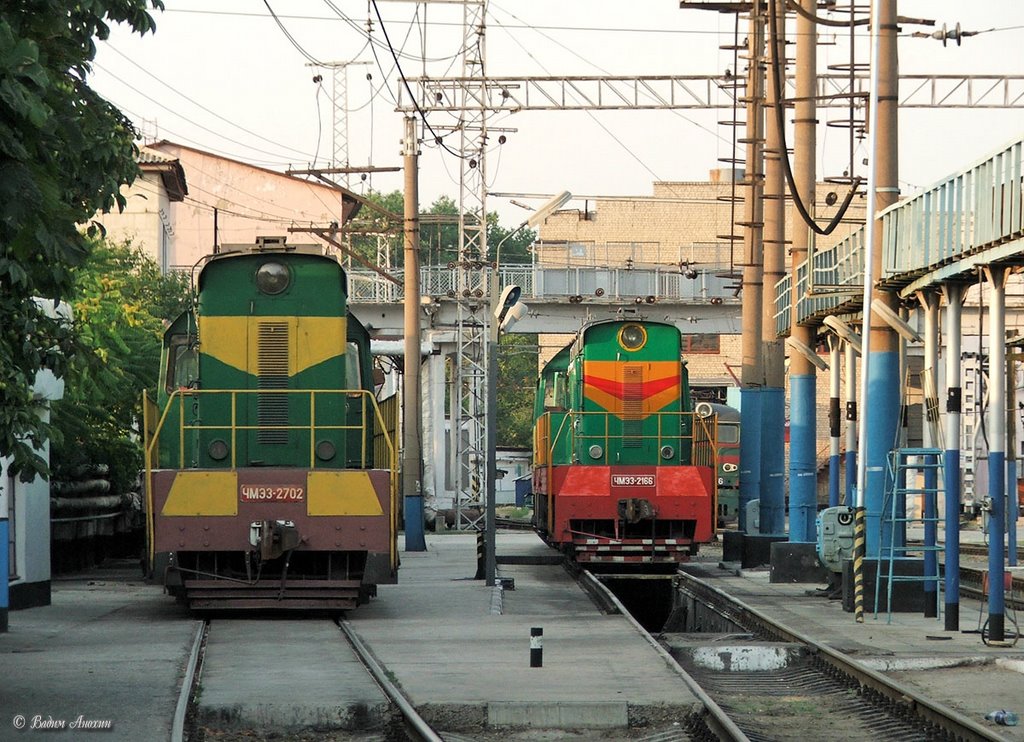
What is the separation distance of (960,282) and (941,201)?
875 millimetres

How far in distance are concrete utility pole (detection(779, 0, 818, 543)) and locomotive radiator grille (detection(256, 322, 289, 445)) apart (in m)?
9.19

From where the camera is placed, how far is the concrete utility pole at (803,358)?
23.8 meters

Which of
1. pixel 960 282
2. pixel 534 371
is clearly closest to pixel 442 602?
pixel 960 282

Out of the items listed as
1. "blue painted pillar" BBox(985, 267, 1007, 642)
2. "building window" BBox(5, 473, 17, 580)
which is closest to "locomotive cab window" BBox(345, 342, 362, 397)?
"building window" BBox(5, 473, 17, 580)

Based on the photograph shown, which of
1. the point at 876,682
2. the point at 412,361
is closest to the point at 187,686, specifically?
the point at 876,682

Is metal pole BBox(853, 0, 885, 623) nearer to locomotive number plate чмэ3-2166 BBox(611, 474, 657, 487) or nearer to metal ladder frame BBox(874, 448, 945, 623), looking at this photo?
metal ladder frame BBox(874, 448, 945, 623)

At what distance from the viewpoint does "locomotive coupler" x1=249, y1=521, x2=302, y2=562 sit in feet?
51.3

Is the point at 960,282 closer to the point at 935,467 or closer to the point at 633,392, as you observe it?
the point at 935,467

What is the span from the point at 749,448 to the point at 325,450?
43.6ft

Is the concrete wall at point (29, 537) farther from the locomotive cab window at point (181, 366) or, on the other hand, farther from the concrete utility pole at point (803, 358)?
the concrete utility pole at point (803, 358)

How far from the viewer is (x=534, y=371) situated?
10694 centimetres

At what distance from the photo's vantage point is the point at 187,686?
1136cm

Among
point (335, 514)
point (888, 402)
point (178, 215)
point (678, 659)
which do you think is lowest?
point (678, 659)

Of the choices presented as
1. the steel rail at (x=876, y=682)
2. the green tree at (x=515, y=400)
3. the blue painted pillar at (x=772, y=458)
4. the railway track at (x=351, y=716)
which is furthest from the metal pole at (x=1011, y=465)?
the green tree at (x=515, y=400)
